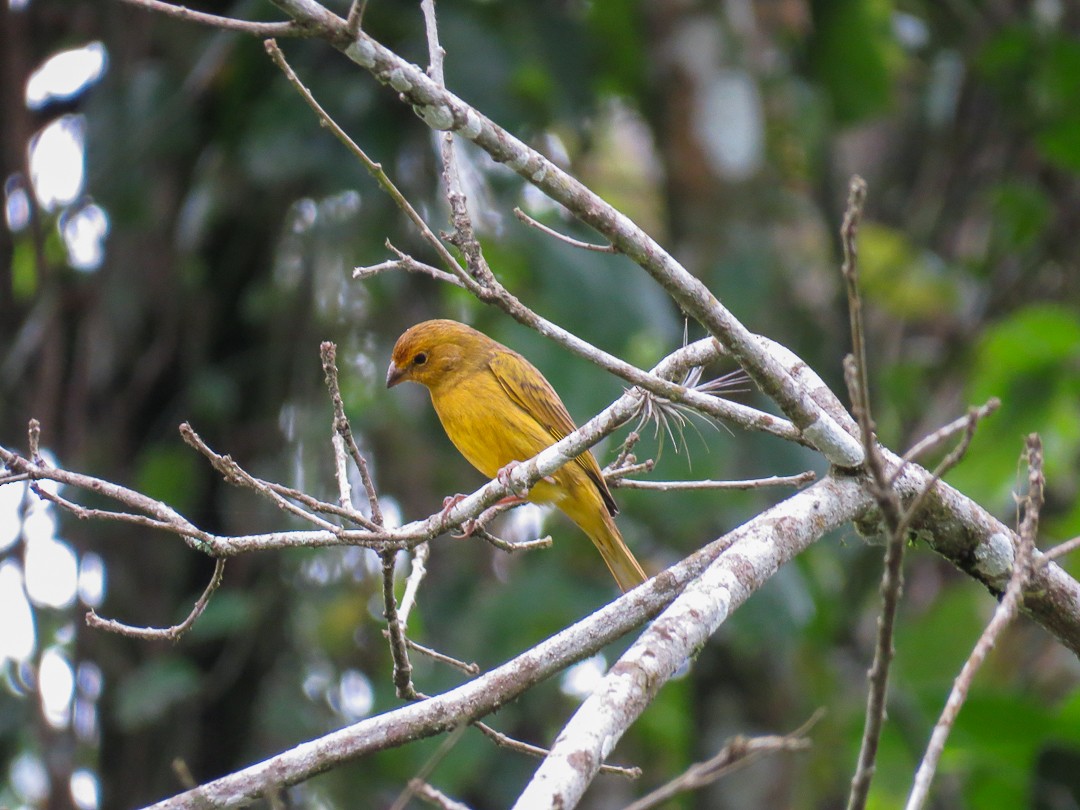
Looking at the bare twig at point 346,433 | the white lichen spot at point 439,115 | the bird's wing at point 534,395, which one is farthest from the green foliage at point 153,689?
the white lichen spot at point 439,115

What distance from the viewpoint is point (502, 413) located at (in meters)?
4.86

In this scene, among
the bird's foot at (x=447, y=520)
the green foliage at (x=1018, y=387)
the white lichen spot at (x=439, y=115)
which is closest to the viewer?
the white lichen spot at (x=439, y=115)

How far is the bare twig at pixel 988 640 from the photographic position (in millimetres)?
1966

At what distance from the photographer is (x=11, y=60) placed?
263 inches

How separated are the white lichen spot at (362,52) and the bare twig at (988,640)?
1.28 metres

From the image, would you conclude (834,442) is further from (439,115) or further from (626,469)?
(439,115)

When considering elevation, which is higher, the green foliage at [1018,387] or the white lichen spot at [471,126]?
the green foliage at [1018,387]

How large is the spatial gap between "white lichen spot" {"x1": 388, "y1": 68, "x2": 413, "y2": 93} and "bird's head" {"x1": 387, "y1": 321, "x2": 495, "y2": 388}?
9.82 feet

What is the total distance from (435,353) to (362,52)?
318cm

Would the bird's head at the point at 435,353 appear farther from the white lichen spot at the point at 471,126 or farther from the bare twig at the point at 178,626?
the white lichen spot at the point at 471,126

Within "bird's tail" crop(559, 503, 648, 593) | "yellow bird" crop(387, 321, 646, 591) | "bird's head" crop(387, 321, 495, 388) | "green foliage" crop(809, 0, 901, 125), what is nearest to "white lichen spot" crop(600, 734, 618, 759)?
"yellow bird" crop(387, 321, 646, 591)

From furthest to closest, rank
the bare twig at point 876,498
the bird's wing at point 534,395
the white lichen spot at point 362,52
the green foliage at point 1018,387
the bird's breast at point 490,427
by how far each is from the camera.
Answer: the green foliage at point 1018,387
the bird's wing at point 534,395
the bird's breast at point 490,427
the white lichen spot at point 362,52
the bare twig at point 876,498

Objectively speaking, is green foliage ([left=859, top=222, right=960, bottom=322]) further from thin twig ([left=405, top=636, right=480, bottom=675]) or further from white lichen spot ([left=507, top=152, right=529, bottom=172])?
white lichen spot ([left=507, top=152, right=529, bottom=172])

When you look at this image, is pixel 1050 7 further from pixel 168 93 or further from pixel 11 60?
pixel 11 60
